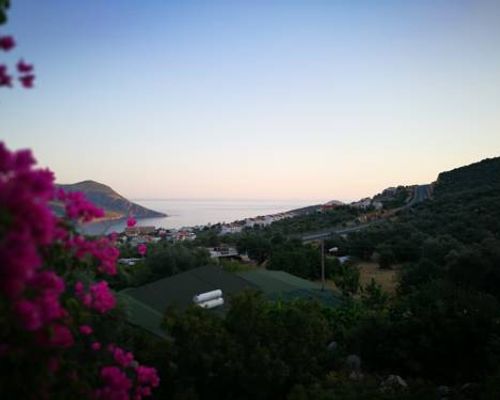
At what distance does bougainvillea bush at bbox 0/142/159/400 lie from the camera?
6.41ft

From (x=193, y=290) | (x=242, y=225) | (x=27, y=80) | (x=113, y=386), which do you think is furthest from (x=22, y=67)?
(x=242, y=225)

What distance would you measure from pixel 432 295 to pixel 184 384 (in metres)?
7.37

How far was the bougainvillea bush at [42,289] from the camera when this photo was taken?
1.96 m

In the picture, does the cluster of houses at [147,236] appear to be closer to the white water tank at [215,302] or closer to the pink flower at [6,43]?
the white water tank at [215,302]

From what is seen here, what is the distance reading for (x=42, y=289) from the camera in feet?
8.04

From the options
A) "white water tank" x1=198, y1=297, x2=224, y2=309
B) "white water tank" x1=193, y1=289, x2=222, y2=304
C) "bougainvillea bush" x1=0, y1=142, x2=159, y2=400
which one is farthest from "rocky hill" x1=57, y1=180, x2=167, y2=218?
"white water tank" x1=198, y1=297, x2=224, y2=309

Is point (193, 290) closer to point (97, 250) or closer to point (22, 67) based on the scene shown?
point (97, 250)

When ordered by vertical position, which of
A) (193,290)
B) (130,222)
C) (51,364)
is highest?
(130,222)

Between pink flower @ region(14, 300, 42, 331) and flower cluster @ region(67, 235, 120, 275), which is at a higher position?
flower cluster @ region(67, 235, 120, 275)

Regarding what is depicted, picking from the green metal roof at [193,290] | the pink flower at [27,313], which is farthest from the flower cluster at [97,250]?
the green metal roof at [193,290]

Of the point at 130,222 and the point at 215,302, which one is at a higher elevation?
the point at 130,222

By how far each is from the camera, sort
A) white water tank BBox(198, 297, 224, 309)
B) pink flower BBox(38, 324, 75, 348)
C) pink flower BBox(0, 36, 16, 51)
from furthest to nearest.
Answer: white water tank BBox(198, 297, 224, 309)
pink flower BBox(38, 324, 75, 348)
pink flower BBox(0, 36, 16, 51)

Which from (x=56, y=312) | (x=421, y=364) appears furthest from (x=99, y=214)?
(x=421, y=364)

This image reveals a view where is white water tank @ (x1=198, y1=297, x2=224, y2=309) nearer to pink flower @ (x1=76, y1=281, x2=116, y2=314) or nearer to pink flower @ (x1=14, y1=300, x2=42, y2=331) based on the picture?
pink flower @ (x1=76, y1=281, x2=116, y2=314)
